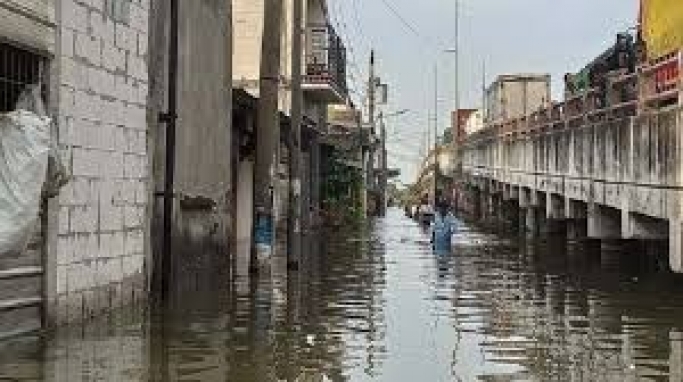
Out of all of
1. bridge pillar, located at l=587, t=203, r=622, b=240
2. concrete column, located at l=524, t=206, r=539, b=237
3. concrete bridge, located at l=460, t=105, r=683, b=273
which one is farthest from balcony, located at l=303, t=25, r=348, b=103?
bridge pillar, located at l=587, t=203, r=622, b=240

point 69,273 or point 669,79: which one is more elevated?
point 669,79

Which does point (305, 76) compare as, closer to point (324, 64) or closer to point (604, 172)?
point (324, 64)

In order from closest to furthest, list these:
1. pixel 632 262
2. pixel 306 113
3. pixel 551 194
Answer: pixel 632 262, pixel 551 194, pixel 306 113

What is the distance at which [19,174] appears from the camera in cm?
1155

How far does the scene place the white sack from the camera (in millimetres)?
11430

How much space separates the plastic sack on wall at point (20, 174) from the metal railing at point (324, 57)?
2935 cm

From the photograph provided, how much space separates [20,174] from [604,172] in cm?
1403

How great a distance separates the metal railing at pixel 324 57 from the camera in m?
41.2

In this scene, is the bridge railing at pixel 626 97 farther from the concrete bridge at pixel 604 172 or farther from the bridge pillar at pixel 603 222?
the bridge pillar at pixel 603 222

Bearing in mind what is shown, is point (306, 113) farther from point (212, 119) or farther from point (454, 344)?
point (454, 344)

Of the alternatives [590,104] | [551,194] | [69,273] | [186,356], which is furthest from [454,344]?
[551,194]

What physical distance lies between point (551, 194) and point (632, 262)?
7.00 metres

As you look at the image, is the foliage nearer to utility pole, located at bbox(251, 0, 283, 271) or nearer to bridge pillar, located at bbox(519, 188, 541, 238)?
bridge pillar, located at bbox(519, 188, 541, 238)

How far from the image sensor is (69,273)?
13242mm
